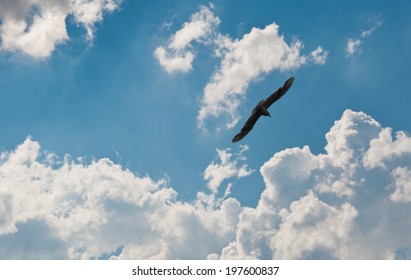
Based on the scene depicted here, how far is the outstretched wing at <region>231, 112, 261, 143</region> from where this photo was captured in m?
69.1

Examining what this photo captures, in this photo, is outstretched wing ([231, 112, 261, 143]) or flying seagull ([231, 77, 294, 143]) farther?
outstretched wing ([231, 112, 261, 143])

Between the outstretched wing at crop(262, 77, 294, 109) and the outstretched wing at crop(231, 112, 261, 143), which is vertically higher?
the outstretched wing at crop(262, 77, 294, 109)

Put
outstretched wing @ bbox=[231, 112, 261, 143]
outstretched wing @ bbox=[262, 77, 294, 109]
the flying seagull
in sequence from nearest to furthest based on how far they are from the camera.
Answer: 1. outstretched wing @ bbox=[262, 77, 294, 109]
2. the flying seagull
3. outstretched wing @ bbox=[231, 112, 261, 143]

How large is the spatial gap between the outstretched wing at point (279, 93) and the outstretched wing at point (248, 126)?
2399mm

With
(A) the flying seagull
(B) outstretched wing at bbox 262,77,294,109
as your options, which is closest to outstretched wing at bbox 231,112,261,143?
(A) the flying seagull

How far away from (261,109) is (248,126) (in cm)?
314

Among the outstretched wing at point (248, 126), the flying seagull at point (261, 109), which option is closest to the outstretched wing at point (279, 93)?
the flying seagull at point (261, 109)

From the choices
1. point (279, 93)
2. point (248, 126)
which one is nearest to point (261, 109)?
point (248, 126)

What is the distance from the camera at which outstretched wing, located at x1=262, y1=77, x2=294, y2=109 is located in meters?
65.4

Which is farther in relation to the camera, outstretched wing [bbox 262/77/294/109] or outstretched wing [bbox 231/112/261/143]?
outstretched wing [bbox 231/112/261/143]

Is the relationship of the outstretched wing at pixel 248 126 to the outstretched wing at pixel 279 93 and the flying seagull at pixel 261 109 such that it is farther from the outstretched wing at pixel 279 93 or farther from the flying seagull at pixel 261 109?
the outstretched wing at pixel 279 93

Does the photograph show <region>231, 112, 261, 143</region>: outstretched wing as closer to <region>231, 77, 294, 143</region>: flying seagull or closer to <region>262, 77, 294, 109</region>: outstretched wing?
<region>231, 77, 294, 143</region>: flying seagull

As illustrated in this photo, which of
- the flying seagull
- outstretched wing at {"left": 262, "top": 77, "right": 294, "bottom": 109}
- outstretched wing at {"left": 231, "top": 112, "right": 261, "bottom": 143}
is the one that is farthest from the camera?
outstretched wing at {"left": 231, "top": 112, "right": 261, "bottom": 143}
